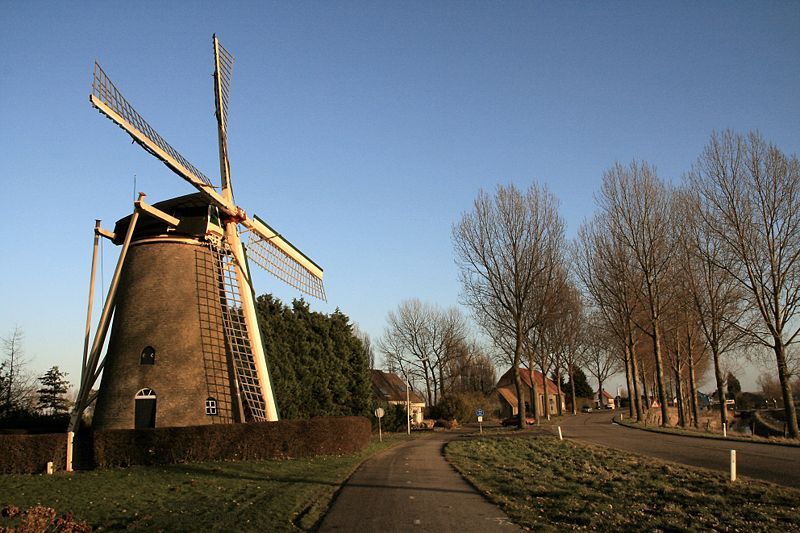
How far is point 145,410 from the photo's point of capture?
73.0ft

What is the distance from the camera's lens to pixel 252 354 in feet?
76.1

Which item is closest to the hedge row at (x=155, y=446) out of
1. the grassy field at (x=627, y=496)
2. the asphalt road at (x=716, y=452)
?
the grassy field at (x=627, y=496)

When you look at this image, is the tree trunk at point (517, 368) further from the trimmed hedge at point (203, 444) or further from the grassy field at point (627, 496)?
the trimmed hedge at point (203, 444)

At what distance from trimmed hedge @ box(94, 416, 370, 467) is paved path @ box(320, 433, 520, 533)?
4.03 m

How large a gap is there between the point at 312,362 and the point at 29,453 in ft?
55.9

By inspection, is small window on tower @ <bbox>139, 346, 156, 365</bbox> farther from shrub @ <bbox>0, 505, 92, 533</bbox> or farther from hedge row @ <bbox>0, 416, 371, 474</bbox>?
shrub @ <bbox>0, 505, 92, 533</bbox>

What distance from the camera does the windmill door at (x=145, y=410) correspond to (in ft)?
72.6

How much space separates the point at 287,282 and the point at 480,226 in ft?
46.0

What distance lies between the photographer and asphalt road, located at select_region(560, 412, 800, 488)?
51.4 ft

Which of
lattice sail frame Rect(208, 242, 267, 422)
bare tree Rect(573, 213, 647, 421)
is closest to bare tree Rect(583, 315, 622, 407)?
bare tree Rect(573, 213, 647, 421)

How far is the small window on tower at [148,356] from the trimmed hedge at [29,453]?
378 centimetres

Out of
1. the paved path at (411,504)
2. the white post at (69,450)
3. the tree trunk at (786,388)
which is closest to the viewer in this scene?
the paved path at (411,504)

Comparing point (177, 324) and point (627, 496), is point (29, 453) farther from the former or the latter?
point (627, 496)

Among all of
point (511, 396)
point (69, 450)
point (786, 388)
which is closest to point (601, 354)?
point (511, 396)
